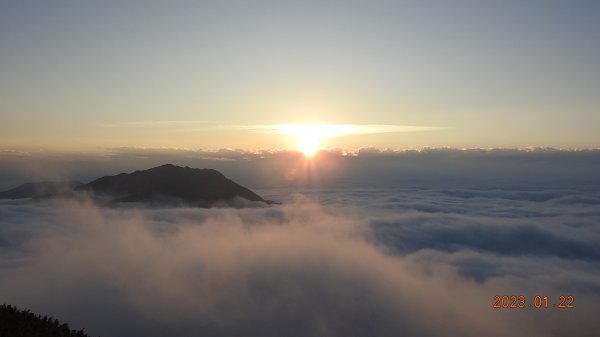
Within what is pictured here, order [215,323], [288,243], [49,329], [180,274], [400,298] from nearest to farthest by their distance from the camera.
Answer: [49,329]
[215,323]
[400,298]
[180,274]
[288,243]

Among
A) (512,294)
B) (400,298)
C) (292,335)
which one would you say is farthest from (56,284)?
(512,294)

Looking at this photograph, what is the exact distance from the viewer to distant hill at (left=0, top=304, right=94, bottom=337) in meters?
25.1

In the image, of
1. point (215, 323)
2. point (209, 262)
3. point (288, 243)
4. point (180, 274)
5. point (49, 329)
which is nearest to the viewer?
point (49, 329)

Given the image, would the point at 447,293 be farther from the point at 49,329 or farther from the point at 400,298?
the point at 49,329

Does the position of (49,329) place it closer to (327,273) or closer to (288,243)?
(327,273)

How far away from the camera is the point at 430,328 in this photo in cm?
11581

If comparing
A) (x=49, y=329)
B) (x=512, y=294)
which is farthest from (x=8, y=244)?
(x=512, y=294)

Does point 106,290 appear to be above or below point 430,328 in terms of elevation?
above

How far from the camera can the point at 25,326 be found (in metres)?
25.7

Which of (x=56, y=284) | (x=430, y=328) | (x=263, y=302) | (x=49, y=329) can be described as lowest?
(x=430, y=328)

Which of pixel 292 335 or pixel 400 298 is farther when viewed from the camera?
pixel 400 298

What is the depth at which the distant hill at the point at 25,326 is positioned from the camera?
82.4ft

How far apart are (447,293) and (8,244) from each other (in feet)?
489

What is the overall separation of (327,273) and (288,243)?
39127 mm
